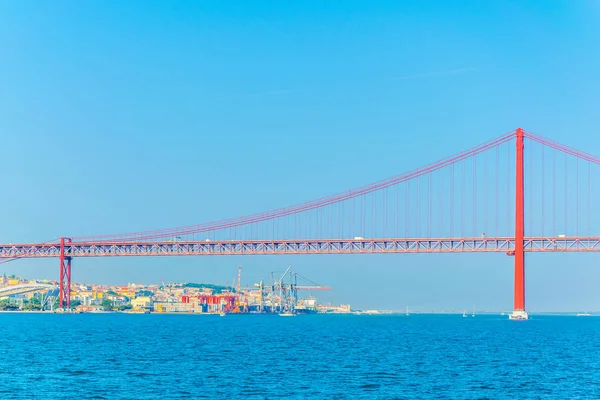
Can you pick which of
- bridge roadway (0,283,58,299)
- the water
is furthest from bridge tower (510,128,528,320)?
bridge roadway (0,283,58,299)

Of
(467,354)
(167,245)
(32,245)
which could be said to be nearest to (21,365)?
(467,354)

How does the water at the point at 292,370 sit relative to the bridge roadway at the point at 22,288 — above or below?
above

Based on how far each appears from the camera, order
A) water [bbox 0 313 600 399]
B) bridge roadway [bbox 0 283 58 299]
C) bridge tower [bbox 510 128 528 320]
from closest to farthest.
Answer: water [bbox 0 313 600 399]
bridge tower [bbox 510 128 528 320]
bridge roadway [bbox 0 283 58 299]

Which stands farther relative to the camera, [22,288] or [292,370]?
[22,288]

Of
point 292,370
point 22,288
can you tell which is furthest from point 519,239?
point 22,288

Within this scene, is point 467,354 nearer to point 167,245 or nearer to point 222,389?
point 222,389

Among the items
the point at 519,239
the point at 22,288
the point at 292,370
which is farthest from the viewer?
the point at 22,288

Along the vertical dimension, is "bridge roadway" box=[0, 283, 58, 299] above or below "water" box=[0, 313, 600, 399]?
below

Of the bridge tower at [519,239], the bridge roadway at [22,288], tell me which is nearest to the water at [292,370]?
the bridge tower at [519,239]

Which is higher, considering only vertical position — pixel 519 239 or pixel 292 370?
pixel 519 239

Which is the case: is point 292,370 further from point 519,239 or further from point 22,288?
point 22,288

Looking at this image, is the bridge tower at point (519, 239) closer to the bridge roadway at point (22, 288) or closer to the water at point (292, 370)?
the water at point (292, 370)

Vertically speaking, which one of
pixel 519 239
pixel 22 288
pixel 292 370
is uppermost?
pixel 519 239

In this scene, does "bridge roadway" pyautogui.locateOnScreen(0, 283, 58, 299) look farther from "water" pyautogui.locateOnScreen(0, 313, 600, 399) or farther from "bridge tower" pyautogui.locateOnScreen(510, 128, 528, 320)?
"water" pyautogui.locateOnScreen(0, 313, 600, 399)
